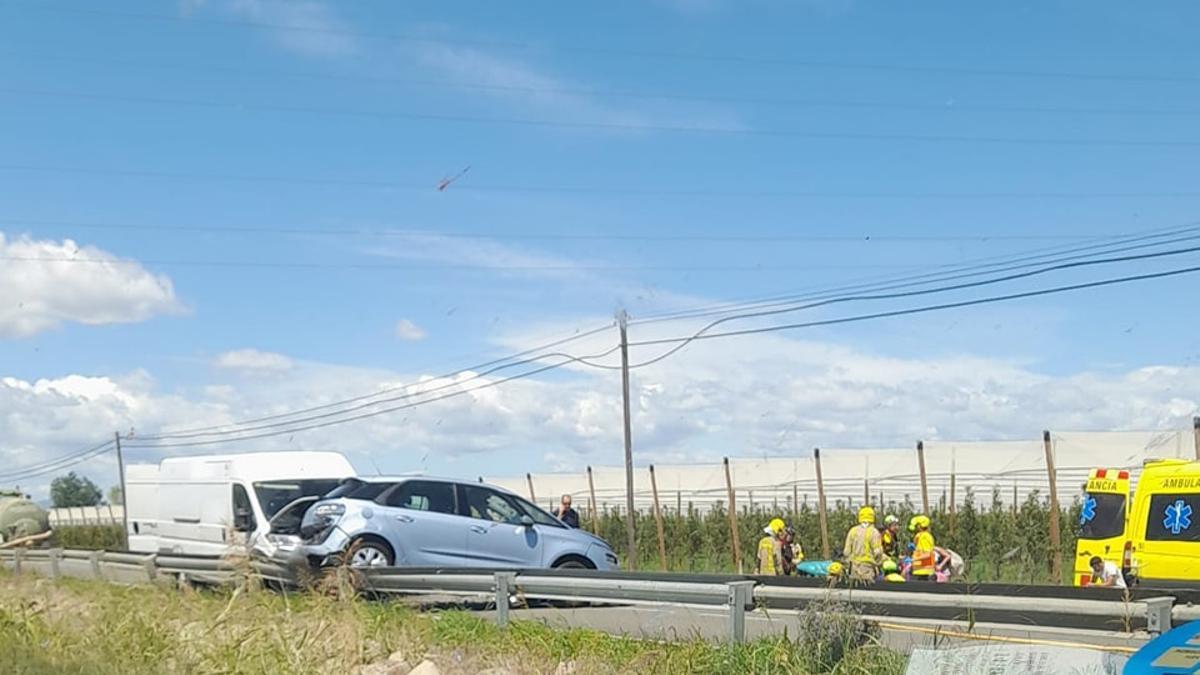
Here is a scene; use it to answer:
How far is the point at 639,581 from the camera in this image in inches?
407

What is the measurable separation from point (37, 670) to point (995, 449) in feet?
130

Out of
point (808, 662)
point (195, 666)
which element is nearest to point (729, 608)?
point (808, 662)

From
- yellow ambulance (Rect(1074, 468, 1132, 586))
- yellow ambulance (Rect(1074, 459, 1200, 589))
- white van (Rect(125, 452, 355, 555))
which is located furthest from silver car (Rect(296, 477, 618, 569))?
yellow ambulance (Rect(1074, 459, 1200, 589))

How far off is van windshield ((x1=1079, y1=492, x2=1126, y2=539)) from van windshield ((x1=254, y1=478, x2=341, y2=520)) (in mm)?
9936

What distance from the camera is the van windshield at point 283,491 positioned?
19156 millimetres

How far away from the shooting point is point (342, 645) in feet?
33.7

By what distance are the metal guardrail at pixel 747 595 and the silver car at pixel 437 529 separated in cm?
121

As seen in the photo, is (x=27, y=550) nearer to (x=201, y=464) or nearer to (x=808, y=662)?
(x=201, y=464)

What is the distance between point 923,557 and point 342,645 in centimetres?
944

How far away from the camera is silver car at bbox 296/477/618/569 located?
15.8 meters

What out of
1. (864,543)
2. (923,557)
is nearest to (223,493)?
(864,543)

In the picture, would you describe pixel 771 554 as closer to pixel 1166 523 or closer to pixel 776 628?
pixel 1166 523

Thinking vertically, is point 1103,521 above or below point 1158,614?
below

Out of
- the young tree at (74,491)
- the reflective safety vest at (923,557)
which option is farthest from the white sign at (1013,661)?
the young tree at (74,491)
